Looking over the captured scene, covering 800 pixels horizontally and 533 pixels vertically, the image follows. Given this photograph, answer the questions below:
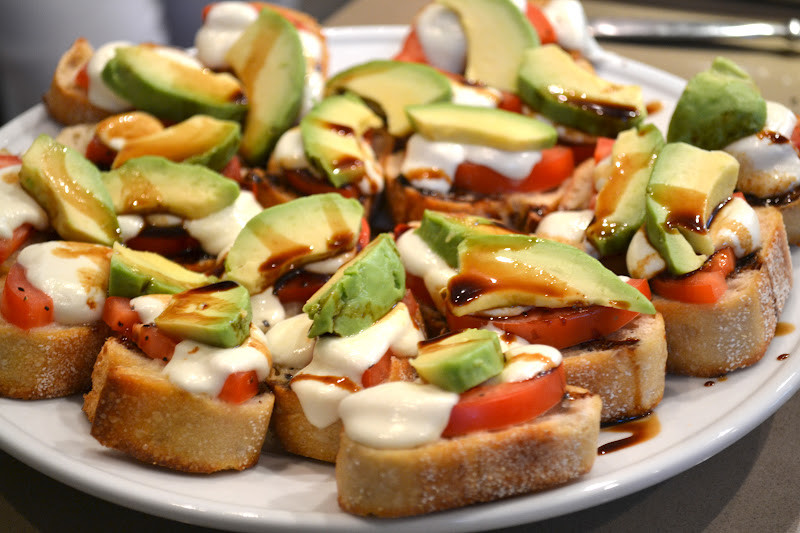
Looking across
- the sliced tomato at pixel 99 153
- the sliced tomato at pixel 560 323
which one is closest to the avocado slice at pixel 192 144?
the sliced tomato at pixel 99 153

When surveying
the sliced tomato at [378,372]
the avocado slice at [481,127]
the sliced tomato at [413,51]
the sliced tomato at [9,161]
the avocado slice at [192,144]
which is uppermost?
the sliced tomato at [413,51]

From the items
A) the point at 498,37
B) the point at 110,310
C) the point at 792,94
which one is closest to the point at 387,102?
the point at 498,37

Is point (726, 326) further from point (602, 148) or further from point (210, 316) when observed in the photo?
point (210, 316)

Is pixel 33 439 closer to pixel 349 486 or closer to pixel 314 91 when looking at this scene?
pixel 349 486

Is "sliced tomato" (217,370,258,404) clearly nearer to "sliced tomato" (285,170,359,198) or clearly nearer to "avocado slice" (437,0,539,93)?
"sliced tomato" (285,170,359,198)

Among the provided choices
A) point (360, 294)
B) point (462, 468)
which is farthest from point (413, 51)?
point (462, 468)

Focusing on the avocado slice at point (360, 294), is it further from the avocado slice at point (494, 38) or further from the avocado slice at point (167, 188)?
the avocado slice at point (494, 38)
